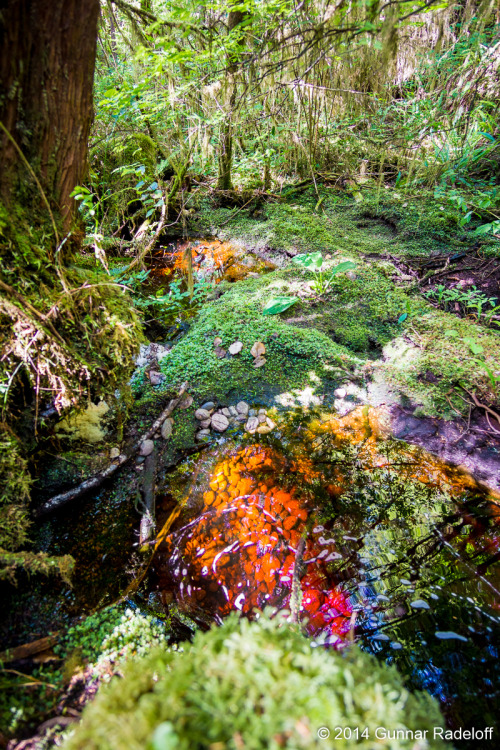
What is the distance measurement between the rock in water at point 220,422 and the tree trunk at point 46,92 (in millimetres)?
1748

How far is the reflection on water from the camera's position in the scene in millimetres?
1643

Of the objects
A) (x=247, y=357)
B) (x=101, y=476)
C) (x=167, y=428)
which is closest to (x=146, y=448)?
(x=167, y=428)

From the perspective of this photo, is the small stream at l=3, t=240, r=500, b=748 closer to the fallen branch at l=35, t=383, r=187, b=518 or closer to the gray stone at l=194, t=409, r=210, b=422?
the fallen branch at l=35, t=383, r=187, b=518

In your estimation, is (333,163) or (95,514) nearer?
(95,514)

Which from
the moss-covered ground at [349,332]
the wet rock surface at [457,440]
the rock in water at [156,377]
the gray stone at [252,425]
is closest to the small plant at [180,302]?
the moss-covered ground at [349,332]

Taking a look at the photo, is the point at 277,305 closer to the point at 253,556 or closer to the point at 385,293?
the point at 385,293

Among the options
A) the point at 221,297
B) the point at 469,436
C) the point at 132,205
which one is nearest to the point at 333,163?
the point at 132,205

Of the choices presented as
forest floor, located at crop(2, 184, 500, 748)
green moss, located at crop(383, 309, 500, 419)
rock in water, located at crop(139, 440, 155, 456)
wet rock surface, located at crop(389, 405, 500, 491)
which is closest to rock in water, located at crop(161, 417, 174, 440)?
forest floor, located at crop(2, 184, 500, 748)

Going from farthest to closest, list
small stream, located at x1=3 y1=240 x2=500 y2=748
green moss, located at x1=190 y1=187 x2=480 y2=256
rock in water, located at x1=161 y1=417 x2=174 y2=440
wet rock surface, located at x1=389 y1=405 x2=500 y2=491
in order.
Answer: green moss, located at x1=190 y1=187 x2=480 y2=256, rock in water, located at x1=161 y1=417 x2=174 y2=440, wet rock surface, located at x1=389 y1=405 x2=500 y2=491, small stream, located at x1=3 y1=240 x2=500 y2=748

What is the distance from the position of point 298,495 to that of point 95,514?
1.33m

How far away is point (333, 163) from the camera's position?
20.2ft

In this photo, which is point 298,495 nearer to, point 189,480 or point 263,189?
point 189,480

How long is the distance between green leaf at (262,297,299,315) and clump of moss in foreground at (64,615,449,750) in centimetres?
306

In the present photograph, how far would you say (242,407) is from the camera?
9.63 feet
